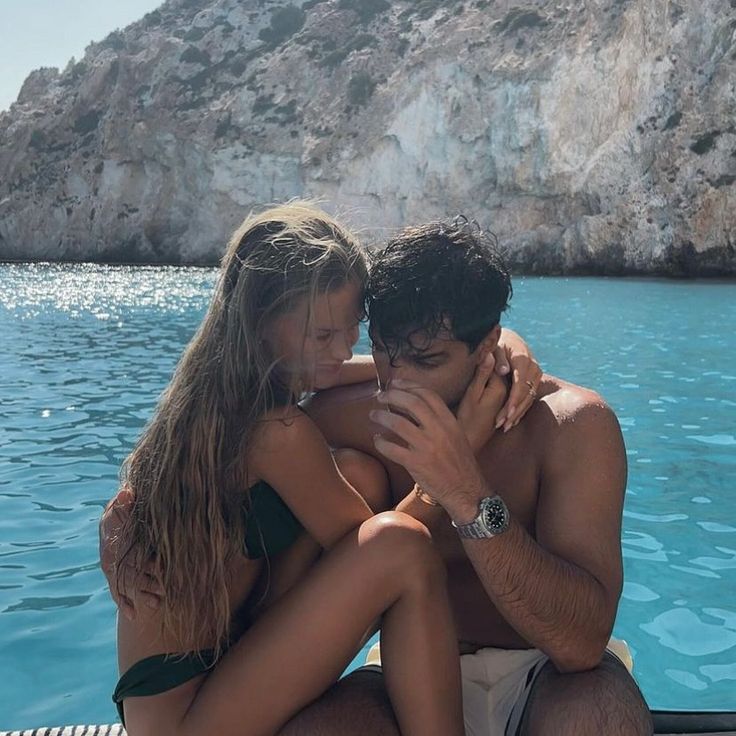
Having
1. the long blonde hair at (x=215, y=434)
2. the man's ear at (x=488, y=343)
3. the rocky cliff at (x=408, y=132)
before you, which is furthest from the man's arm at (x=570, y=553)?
the rocky cliff at (x=408, y=132)

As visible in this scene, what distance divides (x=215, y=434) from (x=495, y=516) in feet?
1.99

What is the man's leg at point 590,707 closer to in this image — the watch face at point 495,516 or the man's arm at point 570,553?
the man's arm at point 570,553

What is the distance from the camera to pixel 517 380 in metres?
2.01

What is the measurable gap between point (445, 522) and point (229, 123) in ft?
120

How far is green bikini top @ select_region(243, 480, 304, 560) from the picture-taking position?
1.87m

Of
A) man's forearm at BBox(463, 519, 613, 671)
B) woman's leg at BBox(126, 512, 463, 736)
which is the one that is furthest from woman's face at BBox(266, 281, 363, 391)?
man's forearm at BBox(463, 519, 613, 671)

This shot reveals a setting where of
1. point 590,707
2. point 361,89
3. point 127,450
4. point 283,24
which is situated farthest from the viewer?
point 283,24

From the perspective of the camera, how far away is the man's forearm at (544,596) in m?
1.67

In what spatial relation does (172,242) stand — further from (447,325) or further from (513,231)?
(447,325)

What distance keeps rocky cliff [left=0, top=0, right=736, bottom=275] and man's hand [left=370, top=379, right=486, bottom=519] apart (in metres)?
27.6

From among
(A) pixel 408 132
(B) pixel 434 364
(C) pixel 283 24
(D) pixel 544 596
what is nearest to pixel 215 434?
(B) pixel 434 364

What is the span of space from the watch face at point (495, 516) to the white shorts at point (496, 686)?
0.44m

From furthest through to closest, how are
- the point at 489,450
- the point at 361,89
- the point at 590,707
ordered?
the point at 361,89 → the point at 489,450 → the point at 590,707

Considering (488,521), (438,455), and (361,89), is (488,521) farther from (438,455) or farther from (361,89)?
(361,89)
